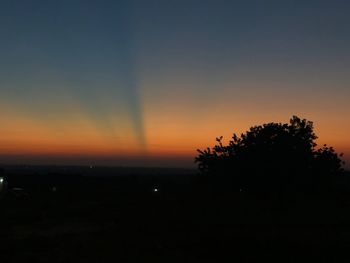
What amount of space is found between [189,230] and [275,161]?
15325 millimetres

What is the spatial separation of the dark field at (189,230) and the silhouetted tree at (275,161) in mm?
1482

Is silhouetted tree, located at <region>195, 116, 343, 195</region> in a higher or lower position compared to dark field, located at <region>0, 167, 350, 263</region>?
higher

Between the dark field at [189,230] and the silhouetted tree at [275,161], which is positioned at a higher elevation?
the silhouetted tree at [275,161]

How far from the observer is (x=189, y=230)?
35000mm

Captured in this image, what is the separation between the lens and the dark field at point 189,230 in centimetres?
2561

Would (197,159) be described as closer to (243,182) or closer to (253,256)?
(243,182)

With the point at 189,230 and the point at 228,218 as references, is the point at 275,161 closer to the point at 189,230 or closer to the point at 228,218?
the point at 228,218

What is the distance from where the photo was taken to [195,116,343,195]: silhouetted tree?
4794 centimetres

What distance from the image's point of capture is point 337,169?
165 ft

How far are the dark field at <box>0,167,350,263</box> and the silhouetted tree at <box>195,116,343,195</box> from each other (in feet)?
4.86

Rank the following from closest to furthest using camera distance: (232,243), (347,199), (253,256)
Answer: (253,256) → (232,243) → (347,199)

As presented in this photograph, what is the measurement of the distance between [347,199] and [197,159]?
1675 cm

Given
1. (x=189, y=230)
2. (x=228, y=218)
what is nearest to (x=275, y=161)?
(x=228, y=218)

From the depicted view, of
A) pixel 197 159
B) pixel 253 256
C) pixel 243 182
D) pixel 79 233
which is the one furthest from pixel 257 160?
pixel 253 256
